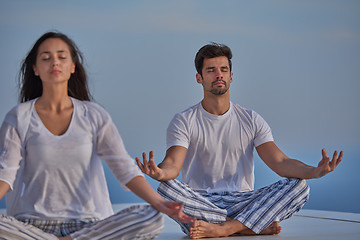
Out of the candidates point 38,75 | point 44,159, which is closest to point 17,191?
point 44,159

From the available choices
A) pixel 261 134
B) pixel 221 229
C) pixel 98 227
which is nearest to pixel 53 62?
pixel 98 227

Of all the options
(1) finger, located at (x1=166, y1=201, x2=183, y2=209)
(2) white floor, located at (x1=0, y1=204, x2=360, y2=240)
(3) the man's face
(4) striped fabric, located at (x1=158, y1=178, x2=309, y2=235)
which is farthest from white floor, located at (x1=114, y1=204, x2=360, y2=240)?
(1) finger, located at (x1=166, y1=201, x2=183, y2=209)

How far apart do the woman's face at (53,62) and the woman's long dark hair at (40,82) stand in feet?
0.11

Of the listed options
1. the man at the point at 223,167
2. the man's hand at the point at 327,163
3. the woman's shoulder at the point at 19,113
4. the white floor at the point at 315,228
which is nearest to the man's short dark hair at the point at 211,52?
the man at the point at 223,167

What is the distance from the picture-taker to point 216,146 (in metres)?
3.97

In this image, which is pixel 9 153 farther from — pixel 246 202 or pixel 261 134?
pixel 261 134

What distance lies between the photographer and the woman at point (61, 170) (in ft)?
8.30

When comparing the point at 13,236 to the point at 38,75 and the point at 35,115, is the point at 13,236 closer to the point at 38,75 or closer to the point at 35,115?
the point at 35,115

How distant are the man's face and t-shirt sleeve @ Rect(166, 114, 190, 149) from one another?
0.28m

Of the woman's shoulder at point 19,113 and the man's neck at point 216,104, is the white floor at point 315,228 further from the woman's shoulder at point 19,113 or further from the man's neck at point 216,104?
the woman's shoulder at point 19,113

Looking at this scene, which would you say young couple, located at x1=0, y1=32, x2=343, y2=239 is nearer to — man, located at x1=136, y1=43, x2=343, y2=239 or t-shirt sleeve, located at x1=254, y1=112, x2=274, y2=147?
man, located at x1=136, y1=43, x2=343, y2=239

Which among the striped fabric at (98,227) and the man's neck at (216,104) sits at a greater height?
the man's neck at (216,104)

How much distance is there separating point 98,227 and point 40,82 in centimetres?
71

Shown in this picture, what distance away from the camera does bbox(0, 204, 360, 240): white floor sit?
12.1 ft
